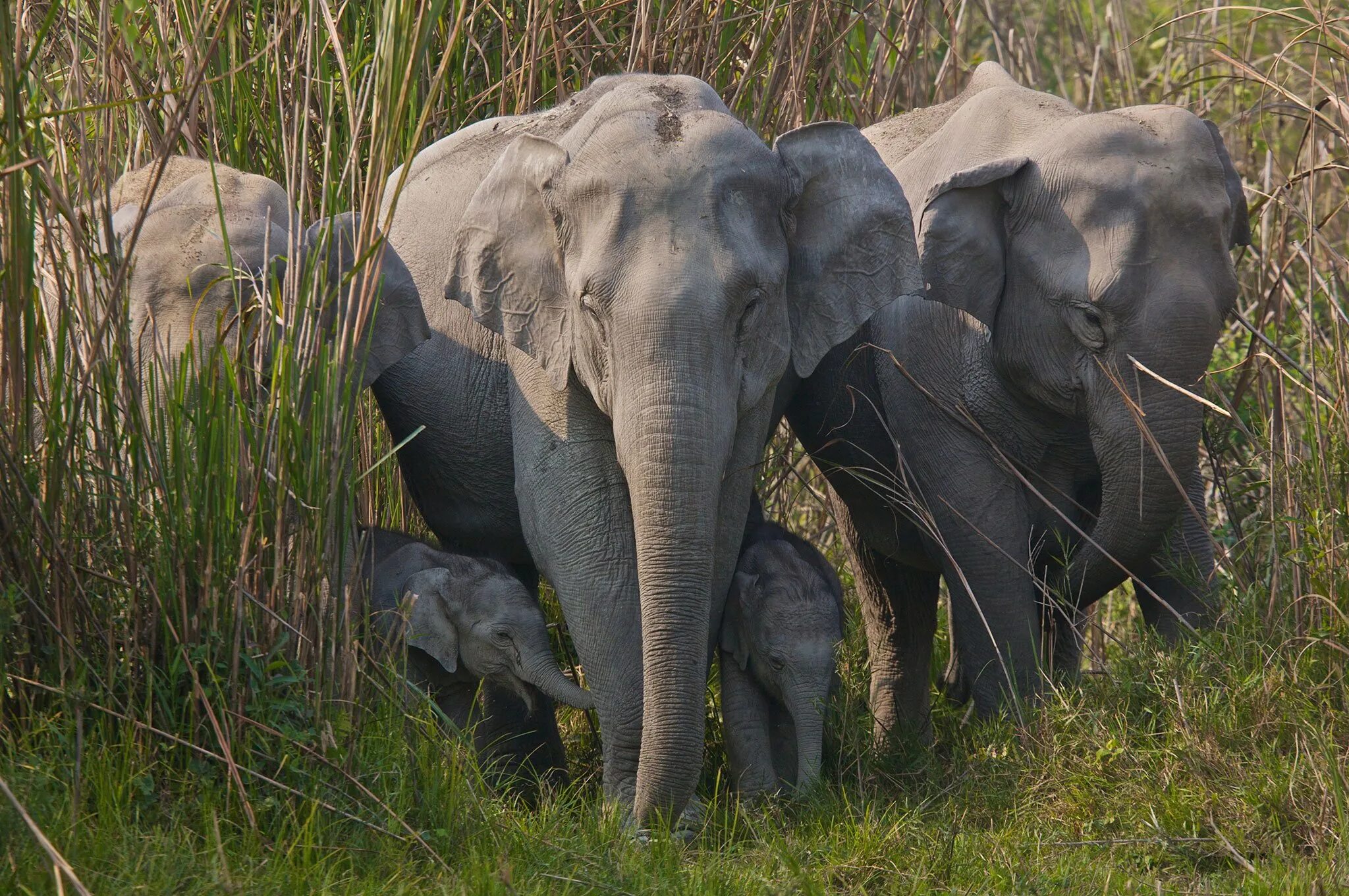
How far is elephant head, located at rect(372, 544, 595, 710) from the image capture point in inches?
192

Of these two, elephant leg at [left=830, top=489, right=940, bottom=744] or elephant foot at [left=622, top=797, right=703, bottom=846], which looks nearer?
elephant foot at [left=622, top=797, right=703, bottom=846]

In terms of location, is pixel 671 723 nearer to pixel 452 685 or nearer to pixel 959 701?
pixel 452 685

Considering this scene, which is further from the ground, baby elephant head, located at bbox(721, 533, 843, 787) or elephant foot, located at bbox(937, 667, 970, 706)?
baby elephant head, located at bbox(721, 533, 843, 787)

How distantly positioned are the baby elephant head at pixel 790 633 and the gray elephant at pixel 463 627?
0.49m

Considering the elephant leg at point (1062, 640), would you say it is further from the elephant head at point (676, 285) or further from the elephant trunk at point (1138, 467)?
the elephant head at point (676, 285)

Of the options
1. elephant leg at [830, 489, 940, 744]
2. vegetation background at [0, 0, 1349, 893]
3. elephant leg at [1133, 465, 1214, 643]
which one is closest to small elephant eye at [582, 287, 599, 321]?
vegetation background at [0, 0, 1349, 893]

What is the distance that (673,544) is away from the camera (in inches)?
166

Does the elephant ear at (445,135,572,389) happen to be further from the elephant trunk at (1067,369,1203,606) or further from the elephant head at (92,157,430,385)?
the elephant trunk at (1067,369,1203,606)

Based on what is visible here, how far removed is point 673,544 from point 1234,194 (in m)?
2.10

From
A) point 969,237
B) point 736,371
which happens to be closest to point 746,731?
point 736,371

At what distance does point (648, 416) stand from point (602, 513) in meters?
0.59

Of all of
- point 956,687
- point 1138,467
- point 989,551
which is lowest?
point 956,687

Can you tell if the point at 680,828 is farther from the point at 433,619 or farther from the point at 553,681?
the point at 433,619

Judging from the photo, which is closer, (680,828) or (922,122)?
(680,828)
